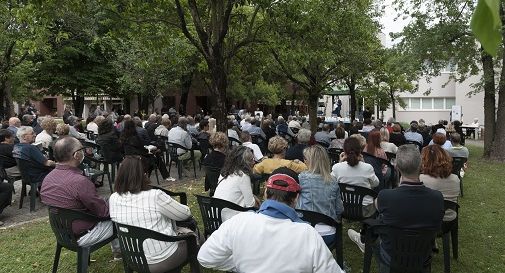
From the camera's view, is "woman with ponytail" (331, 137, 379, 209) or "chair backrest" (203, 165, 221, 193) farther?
"chair backrest" (203, 165, 221, 193)

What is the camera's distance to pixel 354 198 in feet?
17.8

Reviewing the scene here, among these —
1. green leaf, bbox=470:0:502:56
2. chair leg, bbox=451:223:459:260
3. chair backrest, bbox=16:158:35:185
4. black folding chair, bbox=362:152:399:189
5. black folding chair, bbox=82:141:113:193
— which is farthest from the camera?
black folding chair, bbox=82:141:113:193

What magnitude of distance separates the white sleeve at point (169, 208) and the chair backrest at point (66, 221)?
0.83 metres

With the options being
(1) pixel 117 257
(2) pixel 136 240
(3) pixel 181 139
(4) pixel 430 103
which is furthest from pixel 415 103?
(2) pixel 136 240

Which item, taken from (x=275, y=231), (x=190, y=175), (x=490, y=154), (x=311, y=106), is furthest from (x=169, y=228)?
(x=311, y=106)

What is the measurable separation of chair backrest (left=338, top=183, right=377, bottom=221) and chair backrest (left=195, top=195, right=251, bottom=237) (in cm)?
151

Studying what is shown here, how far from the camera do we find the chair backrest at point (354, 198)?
17.4 feet

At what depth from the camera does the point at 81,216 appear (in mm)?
4117

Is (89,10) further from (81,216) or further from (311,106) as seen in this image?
(311,106)

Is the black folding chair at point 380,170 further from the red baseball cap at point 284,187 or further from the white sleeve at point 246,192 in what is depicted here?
the red baseball cap at point 284,187

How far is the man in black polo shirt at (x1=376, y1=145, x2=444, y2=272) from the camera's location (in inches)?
145

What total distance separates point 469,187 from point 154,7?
8436 millimetres

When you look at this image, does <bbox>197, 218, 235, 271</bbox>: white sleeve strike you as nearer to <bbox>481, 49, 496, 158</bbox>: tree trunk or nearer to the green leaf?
the green leaf

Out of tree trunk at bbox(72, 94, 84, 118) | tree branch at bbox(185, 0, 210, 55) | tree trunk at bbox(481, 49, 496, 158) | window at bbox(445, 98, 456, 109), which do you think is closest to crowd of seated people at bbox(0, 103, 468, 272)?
tree branch at bbox(185, 0, 210, 55)
